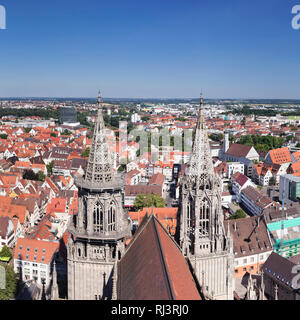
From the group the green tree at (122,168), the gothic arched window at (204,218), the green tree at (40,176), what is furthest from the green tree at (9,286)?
the green tree at (122,168)

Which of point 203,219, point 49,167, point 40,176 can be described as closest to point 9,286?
point 203,219

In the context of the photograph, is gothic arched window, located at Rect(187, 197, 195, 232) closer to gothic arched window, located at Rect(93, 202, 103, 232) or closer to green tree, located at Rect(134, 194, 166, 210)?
gothic arched window, located at Rect(93, 202, 103, 232)

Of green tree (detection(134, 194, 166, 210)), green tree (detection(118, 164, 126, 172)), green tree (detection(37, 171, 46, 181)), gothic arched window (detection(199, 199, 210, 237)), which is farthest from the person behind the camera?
green tree (detection(118, 164, 126, 172))

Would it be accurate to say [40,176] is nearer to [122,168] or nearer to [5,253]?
[122,168]

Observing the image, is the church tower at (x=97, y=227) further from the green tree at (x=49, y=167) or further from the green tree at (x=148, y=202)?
the green tree at (x=49, y=167)

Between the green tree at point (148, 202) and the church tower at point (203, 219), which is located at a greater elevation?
the church tower at point (203, 219)

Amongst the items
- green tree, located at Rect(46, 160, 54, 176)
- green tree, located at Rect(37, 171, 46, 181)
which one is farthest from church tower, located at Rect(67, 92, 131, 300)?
green tree, located at Rect(46, 160, 54, 176)
